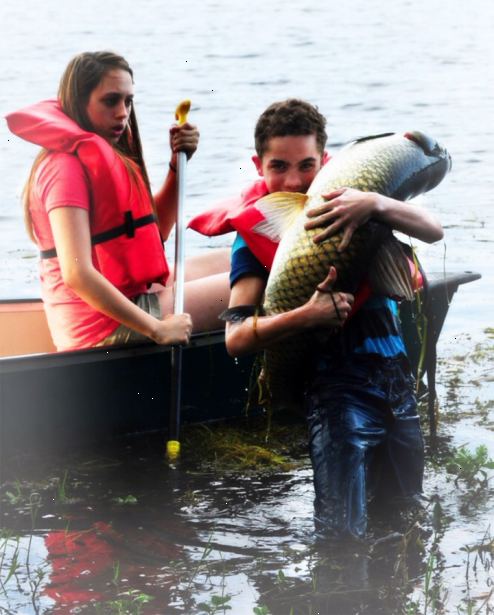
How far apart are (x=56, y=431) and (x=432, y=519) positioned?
1710 mm

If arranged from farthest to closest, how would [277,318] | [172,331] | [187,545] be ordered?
[172,331] → [187,545] → [277,318]

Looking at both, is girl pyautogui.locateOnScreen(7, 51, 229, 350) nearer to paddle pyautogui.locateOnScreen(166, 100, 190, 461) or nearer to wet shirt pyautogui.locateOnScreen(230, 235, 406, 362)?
paddle pyautogui.locateOnScreen(166, 100, 190, 461)

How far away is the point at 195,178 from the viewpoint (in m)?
12.2

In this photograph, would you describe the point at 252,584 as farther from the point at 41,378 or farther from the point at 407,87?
the point at 407,87

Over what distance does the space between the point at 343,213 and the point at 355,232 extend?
0.30ft

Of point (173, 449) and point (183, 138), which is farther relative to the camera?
point (183, 138)

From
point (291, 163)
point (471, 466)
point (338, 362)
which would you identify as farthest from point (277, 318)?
point (471, 466)

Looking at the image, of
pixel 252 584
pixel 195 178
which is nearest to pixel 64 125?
pixel 252 584

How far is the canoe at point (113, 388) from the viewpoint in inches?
223

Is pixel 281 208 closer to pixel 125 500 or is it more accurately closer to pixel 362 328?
pixel 362 328

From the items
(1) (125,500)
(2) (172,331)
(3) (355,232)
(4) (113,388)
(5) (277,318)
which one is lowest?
(1) (125,500)

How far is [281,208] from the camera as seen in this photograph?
420cm

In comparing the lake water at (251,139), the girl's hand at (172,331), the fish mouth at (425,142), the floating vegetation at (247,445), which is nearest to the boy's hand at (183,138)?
the girl's hand at (172,331)

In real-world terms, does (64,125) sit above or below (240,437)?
above
